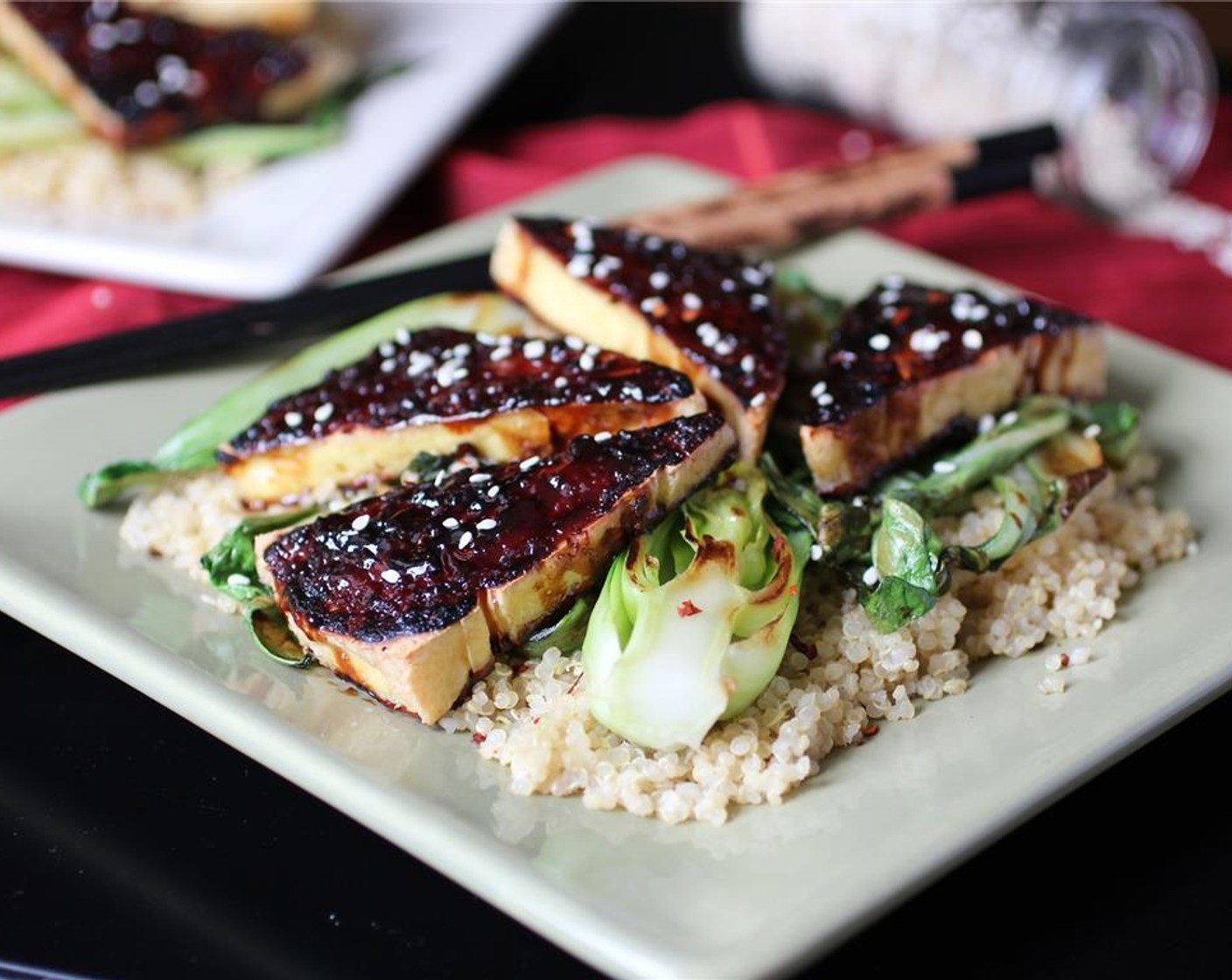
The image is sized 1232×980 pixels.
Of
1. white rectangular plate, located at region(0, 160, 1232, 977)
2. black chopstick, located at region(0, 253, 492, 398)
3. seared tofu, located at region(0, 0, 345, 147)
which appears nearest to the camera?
white rectangular plate, located at region(0, 160, 1232, 977)

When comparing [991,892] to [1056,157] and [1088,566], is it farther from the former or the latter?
[1056,157]

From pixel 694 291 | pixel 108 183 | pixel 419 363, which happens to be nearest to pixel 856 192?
pixel 694 291

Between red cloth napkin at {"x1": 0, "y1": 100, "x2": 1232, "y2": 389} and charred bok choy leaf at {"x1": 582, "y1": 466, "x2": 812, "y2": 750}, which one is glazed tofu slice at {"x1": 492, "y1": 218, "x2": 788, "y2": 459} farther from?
red cloth napkin at {"x1": 0, "y1": 100, "x2": 1232, "y2": 389}

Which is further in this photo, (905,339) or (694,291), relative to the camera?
(694,291)

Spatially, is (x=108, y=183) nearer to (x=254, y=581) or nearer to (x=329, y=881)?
(x=254, y=581)

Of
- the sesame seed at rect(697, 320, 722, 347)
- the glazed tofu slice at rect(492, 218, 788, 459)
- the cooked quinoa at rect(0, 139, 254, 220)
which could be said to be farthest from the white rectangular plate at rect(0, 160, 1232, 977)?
the cooked quinoa at rect(0, 139, 254, 220)

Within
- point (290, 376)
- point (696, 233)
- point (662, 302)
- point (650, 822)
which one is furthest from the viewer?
point (696, 233)

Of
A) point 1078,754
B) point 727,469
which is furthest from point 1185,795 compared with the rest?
point 727,469
